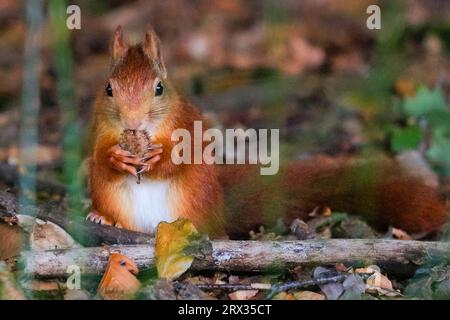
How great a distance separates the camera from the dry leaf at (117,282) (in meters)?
2.96

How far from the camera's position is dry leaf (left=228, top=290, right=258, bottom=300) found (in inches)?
123

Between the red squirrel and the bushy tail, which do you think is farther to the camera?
the bushy tail

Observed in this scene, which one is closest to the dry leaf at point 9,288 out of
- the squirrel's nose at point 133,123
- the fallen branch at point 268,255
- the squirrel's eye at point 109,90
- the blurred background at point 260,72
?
the fallen branch at point 268,255

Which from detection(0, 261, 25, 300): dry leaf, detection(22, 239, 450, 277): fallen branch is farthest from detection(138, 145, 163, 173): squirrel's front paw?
detection(0, 261, 25, 300): dry leaf

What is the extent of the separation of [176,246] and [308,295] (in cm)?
50

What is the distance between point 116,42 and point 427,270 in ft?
4.95

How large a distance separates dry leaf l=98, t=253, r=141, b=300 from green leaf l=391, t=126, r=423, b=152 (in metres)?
2.33

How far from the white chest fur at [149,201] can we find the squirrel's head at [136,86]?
23 cm

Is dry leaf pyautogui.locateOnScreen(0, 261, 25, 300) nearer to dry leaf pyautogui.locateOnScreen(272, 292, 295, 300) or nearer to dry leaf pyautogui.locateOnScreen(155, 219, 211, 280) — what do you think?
dry leaf pyautogui.locateOnScreen(155, 219, 211, 280)

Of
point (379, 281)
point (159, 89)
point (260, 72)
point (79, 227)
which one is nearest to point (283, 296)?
point (379, 281)

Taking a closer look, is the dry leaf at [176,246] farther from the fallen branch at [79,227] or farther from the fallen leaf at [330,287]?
the fallen leaf at [330,287]

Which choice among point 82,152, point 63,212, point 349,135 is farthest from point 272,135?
point 63,212

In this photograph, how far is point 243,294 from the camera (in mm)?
3143

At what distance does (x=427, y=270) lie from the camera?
3.27 metres
